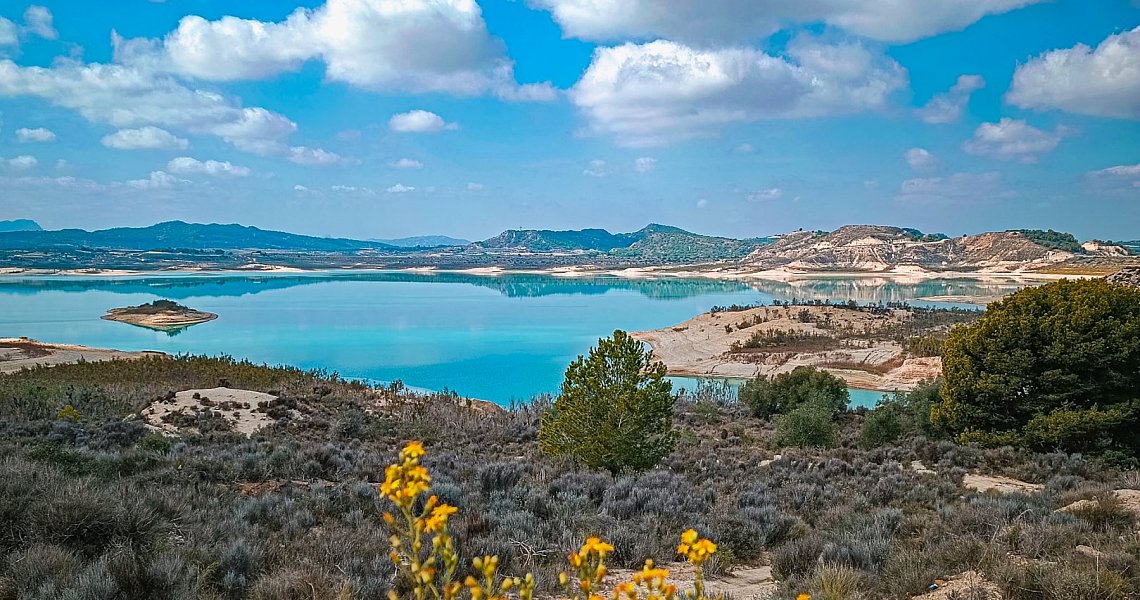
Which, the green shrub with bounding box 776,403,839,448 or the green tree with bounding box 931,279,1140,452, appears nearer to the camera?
the green tree with bounding box 931,279,1140,452

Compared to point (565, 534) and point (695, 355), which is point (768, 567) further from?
point (695, 355)

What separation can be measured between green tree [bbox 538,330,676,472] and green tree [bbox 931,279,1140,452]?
7286 mm

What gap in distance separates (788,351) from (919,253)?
134m

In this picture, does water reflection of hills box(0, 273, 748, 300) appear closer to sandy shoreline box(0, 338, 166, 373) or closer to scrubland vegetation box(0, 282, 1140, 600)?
sandy shoreline box(0, 338, 166, 373)

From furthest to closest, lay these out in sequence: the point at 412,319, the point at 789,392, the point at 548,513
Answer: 1. the point at 412,319
2. the point at 789,392
3. the point at 548,513

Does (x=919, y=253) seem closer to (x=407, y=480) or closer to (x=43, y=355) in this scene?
(x=43, y=355)

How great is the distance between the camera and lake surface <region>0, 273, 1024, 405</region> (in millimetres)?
38875

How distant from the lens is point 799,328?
5150cm

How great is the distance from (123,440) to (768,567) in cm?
1084

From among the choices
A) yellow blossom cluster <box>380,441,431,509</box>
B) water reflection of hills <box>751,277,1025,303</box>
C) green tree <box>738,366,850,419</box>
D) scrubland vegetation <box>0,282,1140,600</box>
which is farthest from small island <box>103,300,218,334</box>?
water reflection of hills <box>751,277,1025,303</box>

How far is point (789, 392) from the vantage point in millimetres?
21969

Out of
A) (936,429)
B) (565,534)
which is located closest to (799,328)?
(936,429)

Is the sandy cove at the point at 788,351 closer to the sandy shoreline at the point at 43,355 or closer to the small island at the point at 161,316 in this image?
the sandy shoreline at the point at 43,355

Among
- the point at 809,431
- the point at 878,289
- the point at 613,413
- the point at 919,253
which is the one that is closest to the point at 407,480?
the point at 613,413
